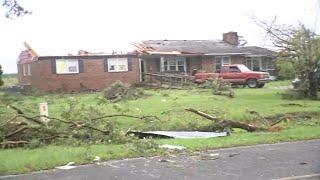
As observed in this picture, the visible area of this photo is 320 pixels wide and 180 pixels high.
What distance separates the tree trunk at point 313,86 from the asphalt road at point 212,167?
13760 mm

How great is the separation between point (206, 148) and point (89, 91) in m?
27.0

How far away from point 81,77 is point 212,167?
30.6m

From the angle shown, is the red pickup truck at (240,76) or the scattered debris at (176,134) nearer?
the scattered debris at (176,134)

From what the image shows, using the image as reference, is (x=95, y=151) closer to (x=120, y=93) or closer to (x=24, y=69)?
(x=120, y=93)

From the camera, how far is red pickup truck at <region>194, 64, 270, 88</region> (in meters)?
38.9

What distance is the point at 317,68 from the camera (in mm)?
25422

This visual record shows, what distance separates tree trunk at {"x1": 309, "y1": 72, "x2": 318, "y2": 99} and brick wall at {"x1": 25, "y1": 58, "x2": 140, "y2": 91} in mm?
18057

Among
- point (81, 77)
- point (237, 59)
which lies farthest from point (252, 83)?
point (81, 77)

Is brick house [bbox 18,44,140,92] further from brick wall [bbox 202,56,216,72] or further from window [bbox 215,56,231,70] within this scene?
window [bbox 215,56,231,70]

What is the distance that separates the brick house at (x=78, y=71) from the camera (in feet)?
128

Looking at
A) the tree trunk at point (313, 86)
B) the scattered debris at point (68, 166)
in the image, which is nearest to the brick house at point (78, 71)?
the tree trunk at point (313, 86)

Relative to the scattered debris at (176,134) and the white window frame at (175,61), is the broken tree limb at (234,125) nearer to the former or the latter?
the scattered debris at (176,134)

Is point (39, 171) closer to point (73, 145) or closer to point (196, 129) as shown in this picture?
point (73, 145)

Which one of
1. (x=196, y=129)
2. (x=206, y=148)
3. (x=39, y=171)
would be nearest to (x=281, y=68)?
(x=196, y=129)
